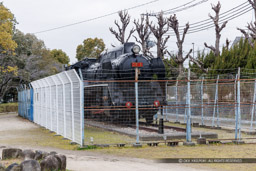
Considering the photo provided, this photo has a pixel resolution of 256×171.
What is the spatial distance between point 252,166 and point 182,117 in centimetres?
1331

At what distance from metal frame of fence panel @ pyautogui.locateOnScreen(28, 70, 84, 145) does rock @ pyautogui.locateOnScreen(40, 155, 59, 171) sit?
3.96 metres

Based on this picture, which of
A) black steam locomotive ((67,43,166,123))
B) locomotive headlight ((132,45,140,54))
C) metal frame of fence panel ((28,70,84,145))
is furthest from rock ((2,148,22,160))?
locomotive headlight ((132,45,140,54))

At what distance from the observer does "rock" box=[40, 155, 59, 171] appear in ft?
25.2

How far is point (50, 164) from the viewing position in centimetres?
773

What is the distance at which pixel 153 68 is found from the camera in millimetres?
18141

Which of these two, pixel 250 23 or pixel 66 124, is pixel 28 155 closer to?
pixel 66 124

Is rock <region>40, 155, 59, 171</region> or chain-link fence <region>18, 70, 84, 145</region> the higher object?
chain-link fence <region>18, 70, 84, 145</region>

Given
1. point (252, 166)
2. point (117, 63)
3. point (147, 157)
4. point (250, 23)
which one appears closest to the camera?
A: point (252, 166)

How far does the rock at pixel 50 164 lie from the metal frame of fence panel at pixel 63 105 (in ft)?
13.0

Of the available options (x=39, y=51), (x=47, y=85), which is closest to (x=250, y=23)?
(x=47, y=85)

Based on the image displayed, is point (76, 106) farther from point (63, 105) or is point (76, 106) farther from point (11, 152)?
point (11, 152)

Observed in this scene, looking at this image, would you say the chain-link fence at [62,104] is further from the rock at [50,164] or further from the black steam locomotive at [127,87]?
the rock at [50,164]

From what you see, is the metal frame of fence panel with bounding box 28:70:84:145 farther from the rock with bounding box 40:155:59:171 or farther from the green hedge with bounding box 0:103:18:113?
the green hedge with bounding box 0:103:18:113

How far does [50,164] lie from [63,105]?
22.6ft
